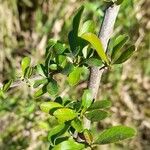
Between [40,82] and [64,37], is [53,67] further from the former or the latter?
[64,37]

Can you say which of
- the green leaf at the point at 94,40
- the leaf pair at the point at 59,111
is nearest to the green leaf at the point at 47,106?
the leaf pair at the point at 59,111

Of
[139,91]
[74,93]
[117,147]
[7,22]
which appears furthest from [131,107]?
[7,22]

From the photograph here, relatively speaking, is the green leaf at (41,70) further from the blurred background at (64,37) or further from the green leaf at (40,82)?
the blurred background at (64,37)

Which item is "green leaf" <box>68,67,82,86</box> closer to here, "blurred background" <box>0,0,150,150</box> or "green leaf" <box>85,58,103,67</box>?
"green leaf" <box>85,58,103,67</box>

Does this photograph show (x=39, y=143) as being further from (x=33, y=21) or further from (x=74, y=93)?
(x=33, y=21)

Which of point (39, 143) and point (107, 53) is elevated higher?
point (107, 53)

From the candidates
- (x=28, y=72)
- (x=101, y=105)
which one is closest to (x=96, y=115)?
(x=101, y=105)
